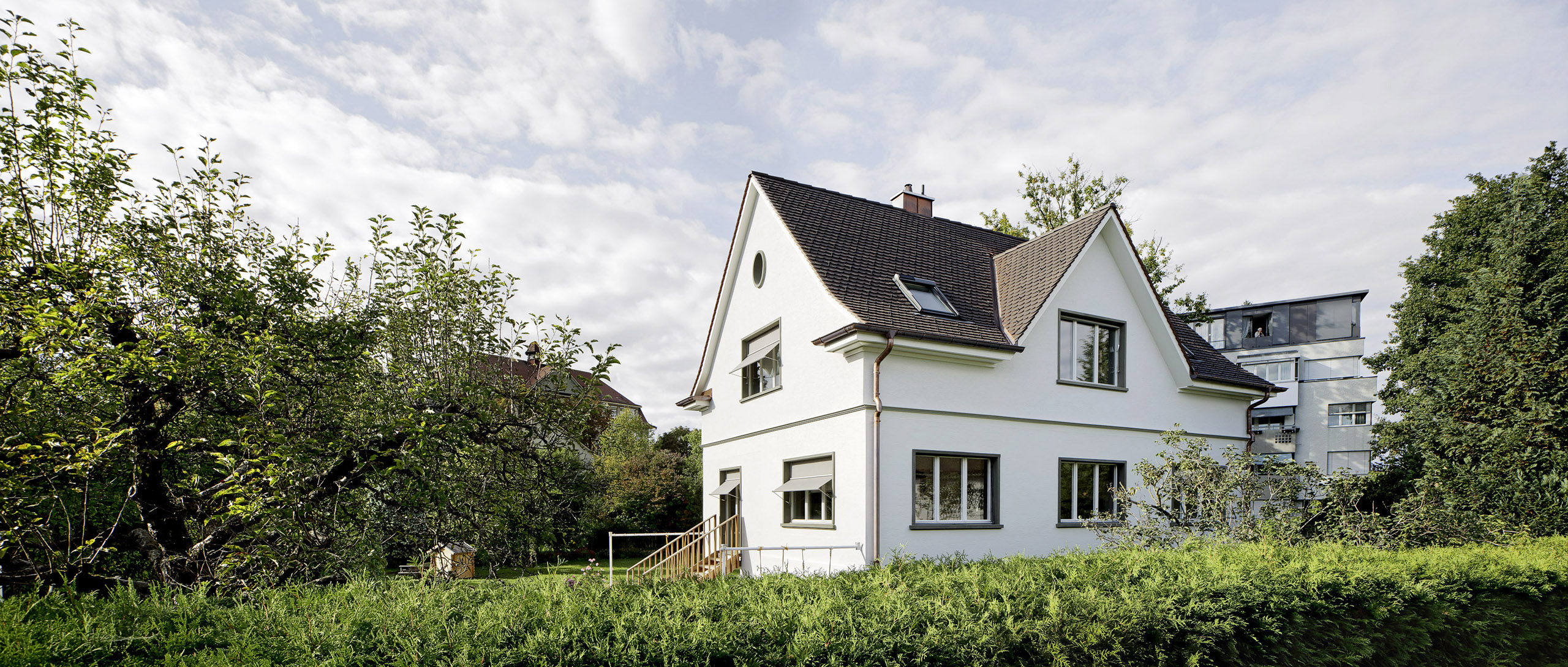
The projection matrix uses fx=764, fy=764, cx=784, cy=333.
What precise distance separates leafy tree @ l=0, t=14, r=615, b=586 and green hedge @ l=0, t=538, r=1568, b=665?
3.35ft

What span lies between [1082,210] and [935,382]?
1893 centimetres

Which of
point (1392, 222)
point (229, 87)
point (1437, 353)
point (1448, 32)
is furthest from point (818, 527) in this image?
point (1392, 222)

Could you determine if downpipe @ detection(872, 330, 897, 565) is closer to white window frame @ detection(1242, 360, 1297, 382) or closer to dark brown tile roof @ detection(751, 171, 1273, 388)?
dark brown tile roof @ detection(751, 171, 1273, 388)

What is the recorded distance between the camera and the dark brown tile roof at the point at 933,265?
47.0 feet

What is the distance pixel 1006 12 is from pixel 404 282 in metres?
9.41

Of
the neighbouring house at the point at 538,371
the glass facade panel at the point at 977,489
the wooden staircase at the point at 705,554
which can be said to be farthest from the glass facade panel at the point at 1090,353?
the neighbouring house at the point at 538,371

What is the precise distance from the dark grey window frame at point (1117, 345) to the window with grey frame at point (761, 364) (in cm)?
569

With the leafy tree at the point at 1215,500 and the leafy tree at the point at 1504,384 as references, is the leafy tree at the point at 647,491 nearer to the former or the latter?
the leafy tree at the point at 1215,500

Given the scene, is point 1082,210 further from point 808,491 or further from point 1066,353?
point 808,491

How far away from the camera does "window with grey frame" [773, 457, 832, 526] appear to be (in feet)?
47.1

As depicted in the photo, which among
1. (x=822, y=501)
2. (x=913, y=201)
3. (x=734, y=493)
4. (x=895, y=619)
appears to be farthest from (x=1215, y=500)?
(x=913, y=201)

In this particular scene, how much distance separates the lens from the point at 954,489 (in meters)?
14.1

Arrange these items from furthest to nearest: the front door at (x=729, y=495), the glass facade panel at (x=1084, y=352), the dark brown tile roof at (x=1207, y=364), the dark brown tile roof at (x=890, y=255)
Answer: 1. the front door at (x=729, y=495)
2. the dark brown tile roof at (x=1207, y=364)
3. the glass facade panel at (x=1084, y=352)
4. the dark brown tile roof at (x=890, y=255)

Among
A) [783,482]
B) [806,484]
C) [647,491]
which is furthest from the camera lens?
[647,491]
